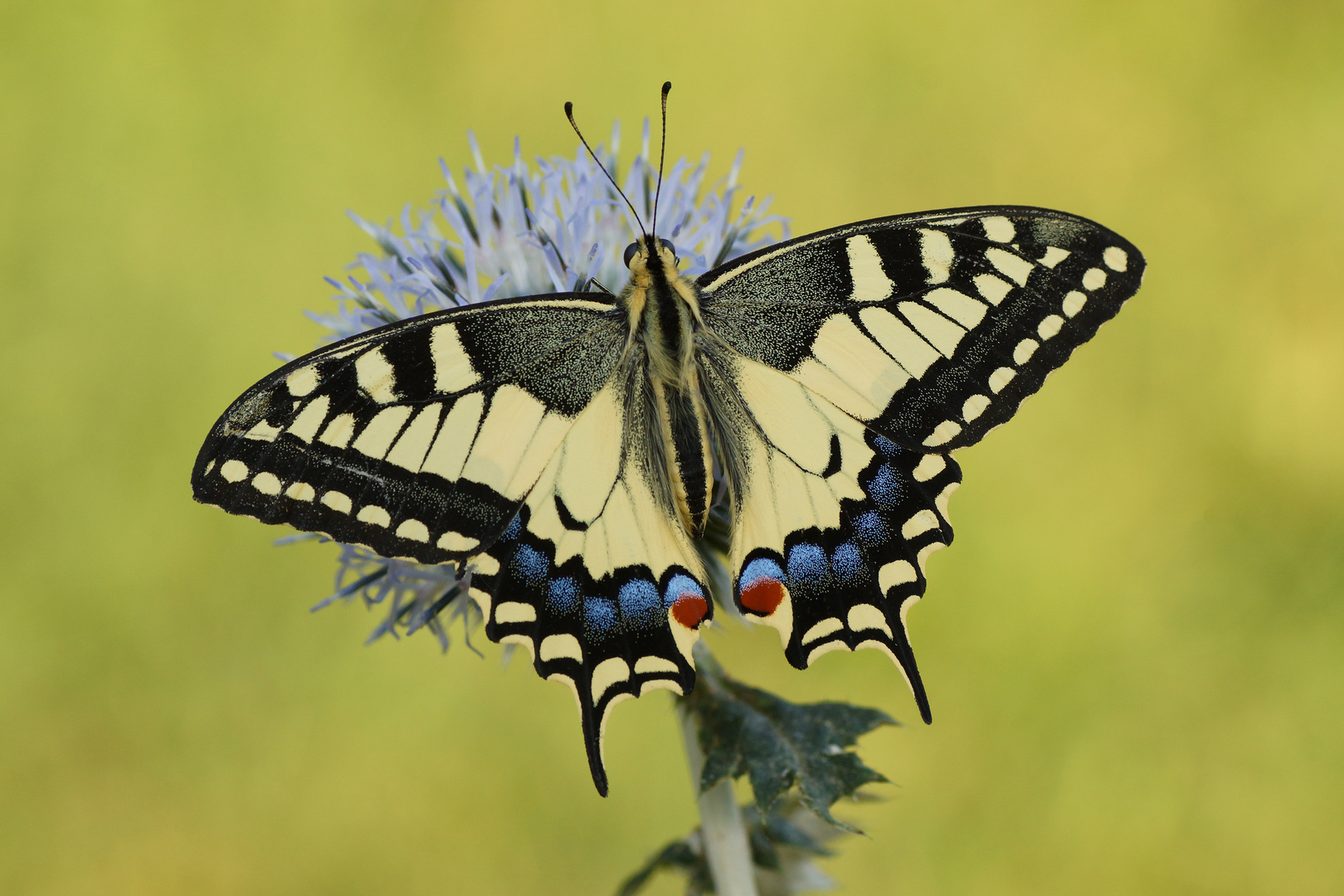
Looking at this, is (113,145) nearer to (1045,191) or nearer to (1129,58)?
(1045,191)

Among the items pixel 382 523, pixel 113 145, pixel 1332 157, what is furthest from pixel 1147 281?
pixel 113 145

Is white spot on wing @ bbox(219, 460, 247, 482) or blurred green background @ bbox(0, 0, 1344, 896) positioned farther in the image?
blurred green background @ bbox(0, 0, 1344, 896)

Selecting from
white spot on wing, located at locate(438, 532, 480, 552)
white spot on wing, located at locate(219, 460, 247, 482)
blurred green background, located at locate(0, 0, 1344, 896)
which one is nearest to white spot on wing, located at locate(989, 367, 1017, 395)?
white spot on wing, located at locate(438, 532, 480, 552)

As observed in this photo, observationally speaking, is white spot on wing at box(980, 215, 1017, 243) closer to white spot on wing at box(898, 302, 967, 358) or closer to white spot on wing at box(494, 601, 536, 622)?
white spot on wing at box(898, 302, 967, 358)

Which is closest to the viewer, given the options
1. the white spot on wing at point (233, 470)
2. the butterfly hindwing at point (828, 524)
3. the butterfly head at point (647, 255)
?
the white spot on wing at point (233, 470)

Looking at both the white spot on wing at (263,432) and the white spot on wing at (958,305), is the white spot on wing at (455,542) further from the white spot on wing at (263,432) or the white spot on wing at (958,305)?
the white spot on wing at (958,305)

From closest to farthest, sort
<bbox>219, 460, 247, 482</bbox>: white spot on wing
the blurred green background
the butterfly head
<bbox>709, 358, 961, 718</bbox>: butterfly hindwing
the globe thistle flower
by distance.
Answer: <bbox>219, 460, 247, 482</bbox>: white spot on wing < <bbox>709, 358, 961, 718</bbox>: butterfly hindwing < the butterfly head < the globe thistle flower < the blurred green background

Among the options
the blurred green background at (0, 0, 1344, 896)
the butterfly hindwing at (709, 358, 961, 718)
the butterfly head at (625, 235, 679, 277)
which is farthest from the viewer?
the blurred green background at (0, 0, 1344, 896)

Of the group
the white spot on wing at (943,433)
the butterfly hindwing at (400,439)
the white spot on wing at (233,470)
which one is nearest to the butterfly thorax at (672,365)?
the butterfly hindwing at (400,439)

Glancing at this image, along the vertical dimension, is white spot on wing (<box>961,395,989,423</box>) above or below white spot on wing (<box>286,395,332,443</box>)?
below
